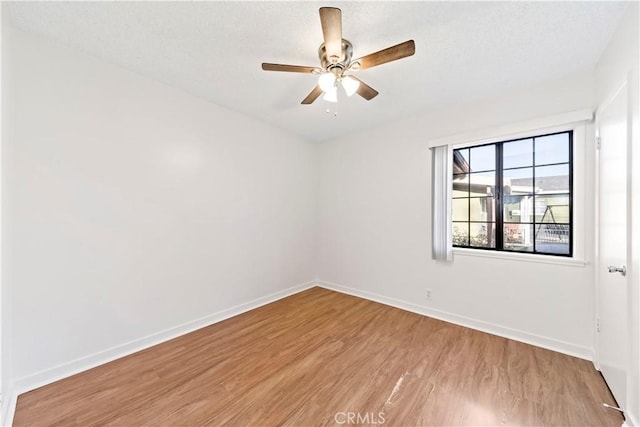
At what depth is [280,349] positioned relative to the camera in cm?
234

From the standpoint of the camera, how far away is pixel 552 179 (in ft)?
8.00

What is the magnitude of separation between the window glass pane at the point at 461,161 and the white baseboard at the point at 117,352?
122 inches

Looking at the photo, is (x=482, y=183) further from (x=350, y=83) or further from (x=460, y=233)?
(x=350, y=83)

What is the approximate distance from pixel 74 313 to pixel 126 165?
1.29m

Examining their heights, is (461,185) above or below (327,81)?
below

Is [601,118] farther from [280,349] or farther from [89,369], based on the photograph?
[89,369]

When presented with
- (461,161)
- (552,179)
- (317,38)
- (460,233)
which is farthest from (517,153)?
(317,38)

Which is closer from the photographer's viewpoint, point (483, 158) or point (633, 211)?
point (633, 211)

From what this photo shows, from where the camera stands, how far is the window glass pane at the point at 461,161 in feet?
9.71

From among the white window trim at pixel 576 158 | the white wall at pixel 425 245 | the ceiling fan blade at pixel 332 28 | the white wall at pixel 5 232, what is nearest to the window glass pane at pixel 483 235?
the white wall at pixel 425 245

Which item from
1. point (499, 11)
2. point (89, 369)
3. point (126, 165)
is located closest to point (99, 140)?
point (126, 165)

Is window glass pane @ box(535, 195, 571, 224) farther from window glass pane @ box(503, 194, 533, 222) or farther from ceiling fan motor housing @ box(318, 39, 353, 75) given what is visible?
ceiling fan motor housing @ box(318, 39, 353, 75)

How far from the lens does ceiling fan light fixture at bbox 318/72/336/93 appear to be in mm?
1729

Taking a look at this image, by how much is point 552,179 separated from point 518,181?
26 cm
